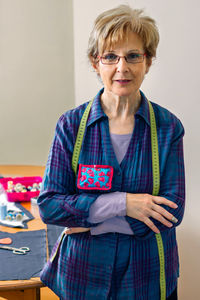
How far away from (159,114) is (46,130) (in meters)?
2.88

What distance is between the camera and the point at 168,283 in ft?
4.19

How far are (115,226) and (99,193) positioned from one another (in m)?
0.12

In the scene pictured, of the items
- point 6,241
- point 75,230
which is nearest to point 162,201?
point 75,230

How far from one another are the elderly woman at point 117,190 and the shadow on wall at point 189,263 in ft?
2.60

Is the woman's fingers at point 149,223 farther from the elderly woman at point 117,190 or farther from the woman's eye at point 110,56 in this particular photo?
the woman's eye at point 110,56

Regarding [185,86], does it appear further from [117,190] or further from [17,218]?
[17,218]

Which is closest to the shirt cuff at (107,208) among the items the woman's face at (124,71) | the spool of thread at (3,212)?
the woman's face at (124,71)

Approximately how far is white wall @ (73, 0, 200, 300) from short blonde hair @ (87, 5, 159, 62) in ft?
2.36

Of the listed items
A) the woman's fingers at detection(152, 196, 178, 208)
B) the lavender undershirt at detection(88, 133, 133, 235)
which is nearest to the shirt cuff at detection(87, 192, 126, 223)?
the lavender undershirt at detection(88, 133, 133, 235)

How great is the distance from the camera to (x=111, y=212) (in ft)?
3.96

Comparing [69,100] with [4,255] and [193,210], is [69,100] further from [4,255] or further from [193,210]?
[4,255]

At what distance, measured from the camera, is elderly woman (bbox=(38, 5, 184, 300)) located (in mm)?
1213

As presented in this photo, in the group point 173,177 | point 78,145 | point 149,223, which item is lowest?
point 149,223

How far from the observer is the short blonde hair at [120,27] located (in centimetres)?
120
